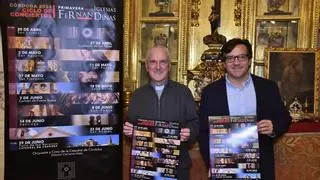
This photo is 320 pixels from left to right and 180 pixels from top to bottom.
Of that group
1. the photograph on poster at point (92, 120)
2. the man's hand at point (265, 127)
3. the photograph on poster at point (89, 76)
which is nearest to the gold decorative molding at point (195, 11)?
the photograph on poster at point (89, 76)

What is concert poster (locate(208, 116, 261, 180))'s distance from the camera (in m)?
2.07

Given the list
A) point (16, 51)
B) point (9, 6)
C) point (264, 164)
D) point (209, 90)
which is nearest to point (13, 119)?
point (16, 51)

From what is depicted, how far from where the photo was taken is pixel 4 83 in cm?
243

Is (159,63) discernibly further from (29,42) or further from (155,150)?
(29,42)

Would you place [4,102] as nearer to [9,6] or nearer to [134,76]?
[9,6]

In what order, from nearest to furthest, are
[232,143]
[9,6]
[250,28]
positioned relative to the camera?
[232,143]
[9,6]
[250,28]

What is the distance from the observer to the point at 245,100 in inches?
84.8

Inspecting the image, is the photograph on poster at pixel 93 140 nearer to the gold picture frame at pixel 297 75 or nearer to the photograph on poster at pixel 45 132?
the photograph on poster at pixel 45 132

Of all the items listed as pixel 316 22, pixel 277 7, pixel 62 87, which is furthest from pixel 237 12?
pixel 62 87

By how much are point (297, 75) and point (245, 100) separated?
4.45 ft

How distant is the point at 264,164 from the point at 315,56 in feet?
4.89

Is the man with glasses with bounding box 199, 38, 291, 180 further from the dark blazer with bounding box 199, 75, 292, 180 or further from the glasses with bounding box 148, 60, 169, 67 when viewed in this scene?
the glasses with bounding box 148, 60, 169, 67

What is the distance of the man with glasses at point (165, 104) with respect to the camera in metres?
2.14

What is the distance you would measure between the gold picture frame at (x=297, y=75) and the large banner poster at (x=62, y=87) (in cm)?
140
